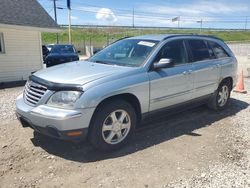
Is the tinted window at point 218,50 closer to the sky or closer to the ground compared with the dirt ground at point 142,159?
closer to the sky

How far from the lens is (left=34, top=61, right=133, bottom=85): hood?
3.89 metres

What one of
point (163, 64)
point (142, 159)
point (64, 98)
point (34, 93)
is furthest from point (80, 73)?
point (142, 159)

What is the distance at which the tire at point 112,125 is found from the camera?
13.0 ft

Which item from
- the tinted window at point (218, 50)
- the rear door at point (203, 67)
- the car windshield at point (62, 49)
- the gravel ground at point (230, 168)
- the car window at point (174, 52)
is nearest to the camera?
the gravel ground at point (230, 168)

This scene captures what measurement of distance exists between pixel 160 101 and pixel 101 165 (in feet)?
5.12

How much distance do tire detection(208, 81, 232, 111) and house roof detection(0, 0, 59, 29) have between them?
335 inches

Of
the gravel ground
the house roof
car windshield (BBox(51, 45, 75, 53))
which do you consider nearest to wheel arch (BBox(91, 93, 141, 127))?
the gravel ground

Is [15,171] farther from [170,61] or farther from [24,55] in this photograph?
[24,55]

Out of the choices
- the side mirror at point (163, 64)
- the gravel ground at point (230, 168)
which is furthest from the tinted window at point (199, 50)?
the gravel ground at point (230, 168)

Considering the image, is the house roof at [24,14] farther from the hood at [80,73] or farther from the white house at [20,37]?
the hood at [80,73]

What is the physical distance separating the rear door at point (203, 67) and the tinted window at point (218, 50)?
0.17 meters

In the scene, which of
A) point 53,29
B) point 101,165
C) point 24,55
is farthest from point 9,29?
point 101,165

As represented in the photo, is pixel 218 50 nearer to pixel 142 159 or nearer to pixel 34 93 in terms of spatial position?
pixel 142 159

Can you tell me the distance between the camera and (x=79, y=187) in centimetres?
336
